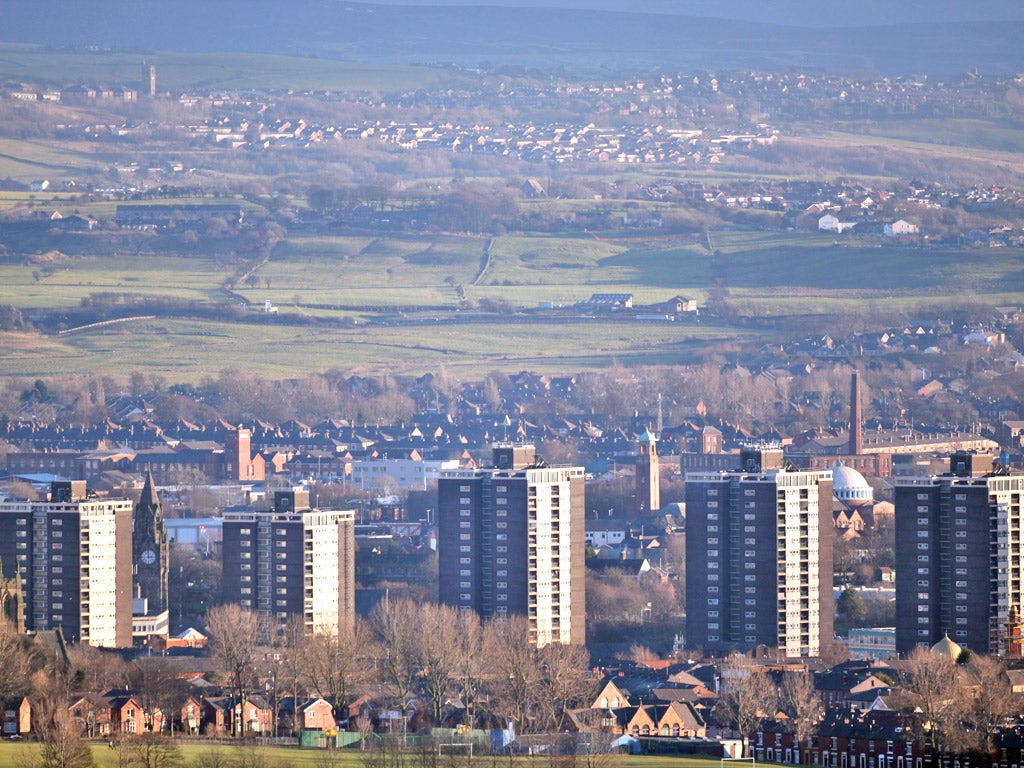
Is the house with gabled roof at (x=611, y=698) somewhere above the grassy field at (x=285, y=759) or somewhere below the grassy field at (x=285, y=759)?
above

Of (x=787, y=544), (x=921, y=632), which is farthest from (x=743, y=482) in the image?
(x=921, y=632)

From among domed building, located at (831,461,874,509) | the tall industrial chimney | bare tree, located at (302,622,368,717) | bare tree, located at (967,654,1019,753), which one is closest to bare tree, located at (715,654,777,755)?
bare tree, located at (967,654,1019,753)

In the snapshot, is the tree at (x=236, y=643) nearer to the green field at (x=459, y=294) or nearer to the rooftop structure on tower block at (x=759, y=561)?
the rooftop structure on tower block at (x=759, y=561)

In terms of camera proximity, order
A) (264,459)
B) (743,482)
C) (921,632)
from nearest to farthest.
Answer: (921,632)
(743,482)
(264,459)

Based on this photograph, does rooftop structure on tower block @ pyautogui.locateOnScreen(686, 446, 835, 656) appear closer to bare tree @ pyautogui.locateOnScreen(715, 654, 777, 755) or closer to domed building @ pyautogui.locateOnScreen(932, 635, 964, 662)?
domed building @ pyautogui.locateOnScreen(932, 635, 964, 662)

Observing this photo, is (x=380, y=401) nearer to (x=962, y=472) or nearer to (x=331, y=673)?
(x=962, y=472)

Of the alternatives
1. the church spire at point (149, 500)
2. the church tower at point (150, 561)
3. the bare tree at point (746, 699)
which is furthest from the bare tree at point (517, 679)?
the church spire at point (149, 500)
